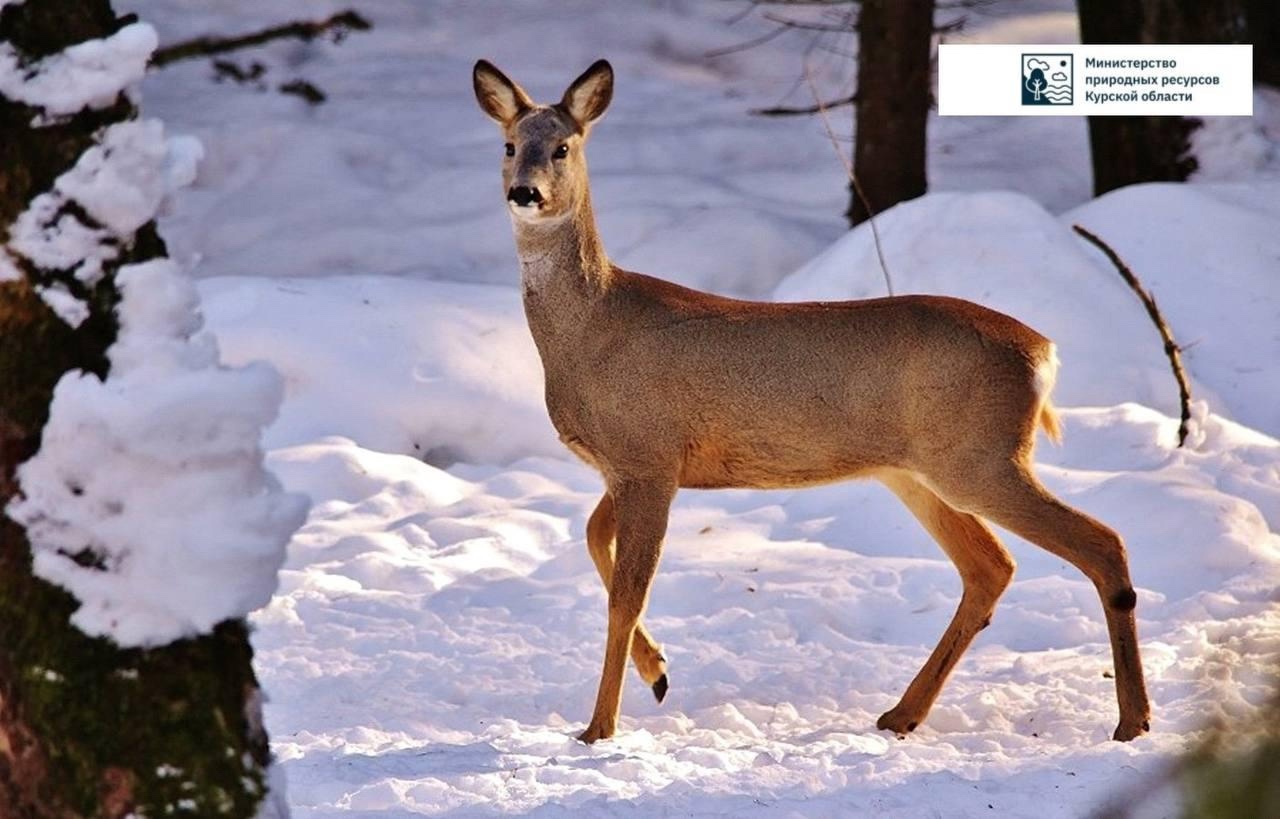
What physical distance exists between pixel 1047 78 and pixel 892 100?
2697 mm

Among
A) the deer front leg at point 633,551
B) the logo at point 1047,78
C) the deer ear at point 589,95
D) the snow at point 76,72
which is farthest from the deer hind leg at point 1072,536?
the logo at point 1047,78

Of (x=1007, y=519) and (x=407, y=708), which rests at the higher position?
(x=1007, y=519)

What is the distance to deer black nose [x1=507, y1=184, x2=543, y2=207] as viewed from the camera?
5.86 m

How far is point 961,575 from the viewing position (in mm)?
6121

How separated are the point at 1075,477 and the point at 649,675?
2631 millimetres

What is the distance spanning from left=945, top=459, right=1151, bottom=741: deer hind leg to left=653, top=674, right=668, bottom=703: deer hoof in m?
1.16

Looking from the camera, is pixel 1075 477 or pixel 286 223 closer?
pixel 1075 477

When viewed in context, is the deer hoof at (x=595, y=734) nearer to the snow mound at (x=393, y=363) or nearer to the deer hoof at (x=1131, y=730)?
the deer hoof at (x=1131, y=730)

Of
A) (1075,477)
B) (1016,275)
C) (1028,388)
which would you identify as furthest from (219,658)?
(1016,275)

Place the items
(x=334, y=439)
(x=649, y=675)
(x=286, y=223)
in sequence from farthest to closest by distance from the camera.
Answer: (x=286, y=223), (x=334, y=439), (x=649, y=675)

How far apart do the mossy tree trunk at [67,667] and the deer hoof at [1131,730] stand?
9.28 ft

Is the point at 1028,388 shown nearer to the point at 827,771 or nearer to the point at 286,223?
the point at 827,771

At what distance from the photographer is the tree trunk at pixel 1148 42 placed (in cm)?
1159

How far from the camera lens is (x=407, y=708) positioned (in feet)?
20.4
